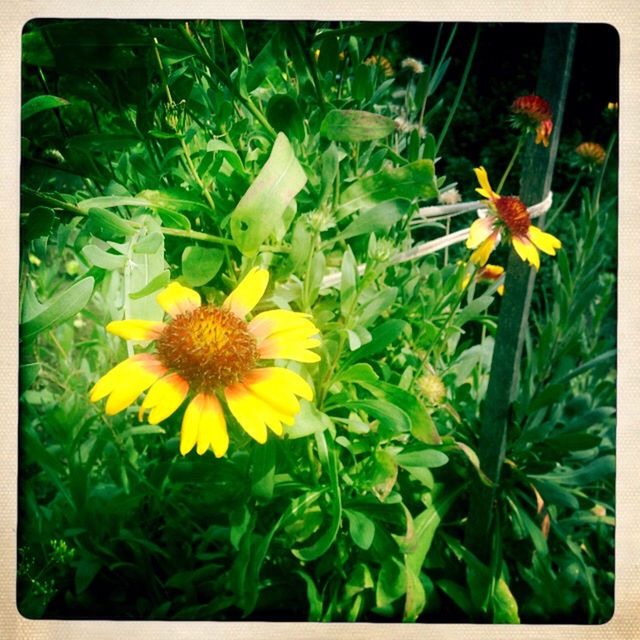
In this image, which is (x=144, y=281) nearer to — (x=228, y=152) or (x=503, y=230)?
(x=228, y=152)

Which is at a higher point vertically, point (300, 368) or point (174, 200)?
point (174, 200)

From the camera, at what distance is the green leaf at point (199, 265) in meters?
0.62

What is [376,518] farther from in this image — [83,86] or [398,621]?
[83,86]

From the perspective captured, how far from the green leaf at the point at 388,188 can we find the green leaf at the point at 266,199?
0.06 meters

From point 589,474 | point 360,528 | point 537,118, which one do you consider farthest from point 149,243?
point 589,474

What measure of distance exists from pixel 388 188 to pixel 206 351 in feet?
0.80

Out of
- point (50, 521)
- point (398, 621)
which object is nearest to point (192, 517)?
point (50, 521)

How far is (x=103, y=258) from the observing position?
59 centimetres

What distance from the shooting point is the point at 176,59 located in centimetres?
62

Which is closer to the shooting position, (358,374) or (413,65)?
(358,374)

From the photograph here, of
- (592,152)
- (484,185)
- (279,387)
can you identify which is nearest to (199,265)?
(279,387)

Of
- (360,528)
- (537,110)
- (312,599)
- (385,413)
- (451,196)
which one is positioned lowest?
(312,599)

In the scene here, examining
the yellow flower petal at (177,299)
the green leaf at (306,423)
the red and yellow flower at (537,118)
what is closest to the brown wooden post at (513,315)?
the red and yellow flower at (537,118)

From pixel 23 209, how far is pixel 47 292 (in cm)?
15
